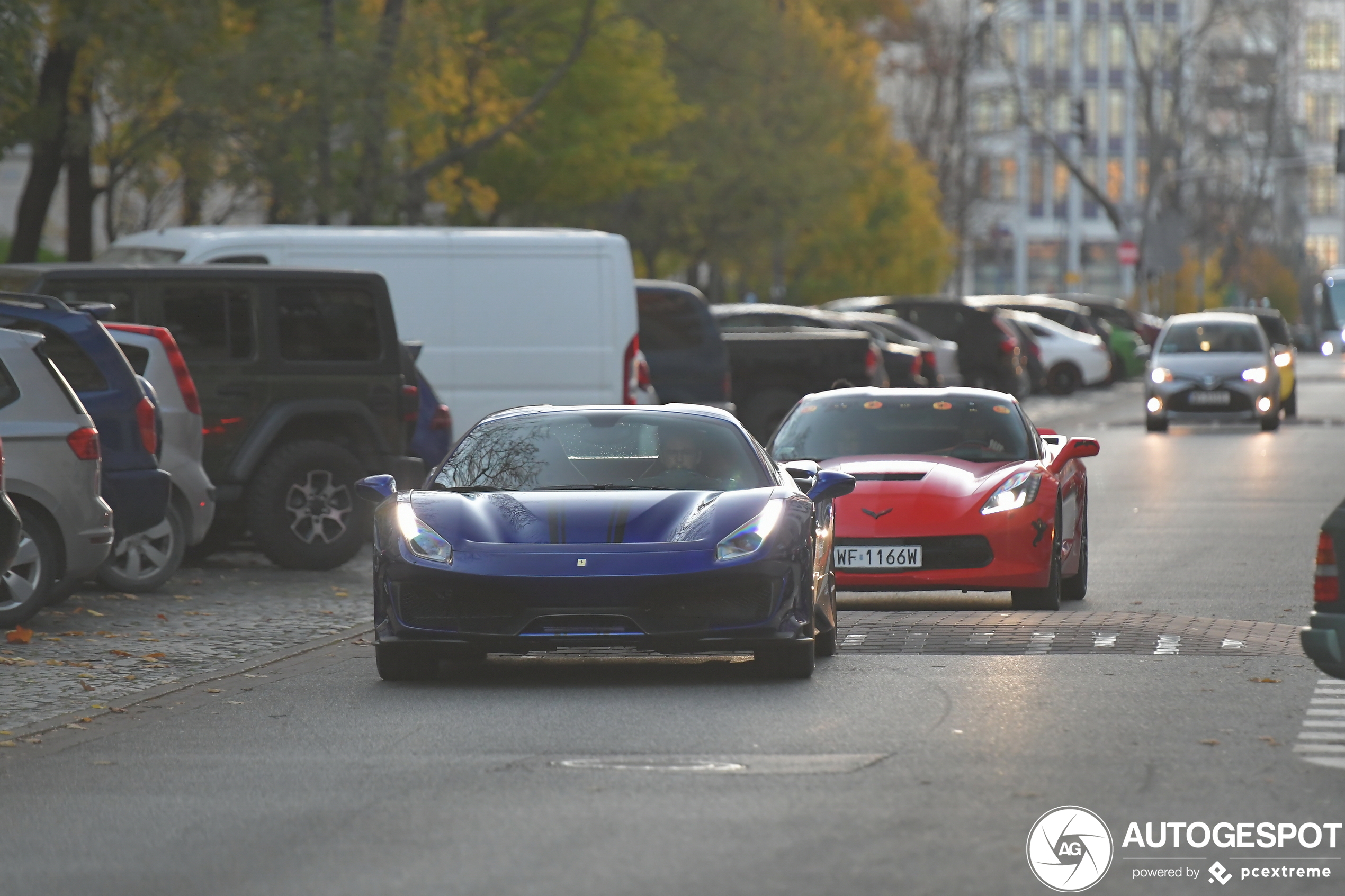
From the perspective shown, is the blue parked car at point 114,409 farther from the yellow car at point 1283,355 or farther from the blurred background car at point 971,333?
the blurred background car at point 971,333

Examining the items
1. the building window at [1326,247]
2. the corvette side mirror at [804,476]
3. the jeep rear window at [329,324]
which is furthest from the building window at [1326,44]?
the corvette side mirror at [804,476]

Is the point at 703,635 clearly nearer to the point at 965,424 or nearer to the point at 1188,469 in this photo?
the point at 965,424

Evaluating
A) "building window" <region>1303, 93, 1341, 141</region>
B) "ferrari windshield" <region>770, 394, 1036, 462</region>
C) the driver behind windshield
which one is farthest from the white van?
"building window" <region>1303, 93, 1341, 141</region>

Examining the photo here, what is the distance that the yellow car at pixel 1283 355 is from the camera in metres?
39.9

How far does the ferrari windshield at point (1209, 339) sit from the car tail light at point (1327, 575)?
96.3 feet

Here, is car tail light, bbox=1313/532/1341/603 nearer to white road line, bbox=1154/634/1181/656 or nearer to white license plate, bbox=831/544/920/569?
white road line, bbox=1154/634/1181/656

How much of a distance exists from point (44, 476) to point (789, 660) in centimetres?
463

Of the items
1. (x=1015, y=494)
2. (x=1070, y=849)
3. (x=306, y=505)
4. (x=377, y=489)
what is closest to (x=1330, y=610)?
(x=1070, y=849)

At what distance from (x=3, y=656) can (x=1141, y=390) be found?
1747 inches

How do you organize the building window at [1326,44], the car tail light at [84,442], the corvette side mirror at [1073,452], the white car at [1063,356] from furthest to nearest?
the building window at [1326,44] < the white car at [1063,356] < the corvette side mirror at [1073,452] < the car tail light at [84,442]

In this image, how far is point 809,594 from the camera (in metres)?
11.1

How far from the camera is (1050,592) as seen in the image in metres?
14.2

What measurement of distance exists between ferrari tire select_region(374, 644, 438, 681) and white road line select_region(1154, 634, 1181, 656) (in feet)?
10.8

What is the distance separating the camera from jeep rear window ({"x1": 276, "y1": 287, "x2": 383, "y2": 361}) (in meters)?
17.4
